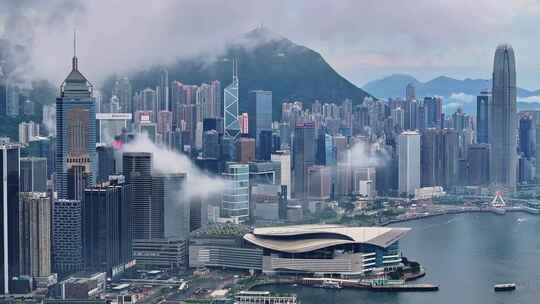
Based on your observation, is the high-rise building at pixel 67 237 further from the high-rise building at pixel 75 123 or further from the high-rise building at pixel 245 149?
the high-rise building at pixel 245 149

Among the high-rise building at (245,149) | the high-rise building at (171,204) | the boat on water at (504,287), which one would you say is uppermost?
the high-rise building at (245,149)

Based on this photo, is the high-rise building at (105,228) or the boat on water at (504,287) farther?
the high-rise building at (105,228)

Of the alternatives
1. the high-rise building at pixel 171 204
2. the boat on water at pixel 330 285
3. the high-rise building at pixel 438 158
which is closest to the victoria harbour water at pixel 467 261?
the boat on water at pixel 330 285

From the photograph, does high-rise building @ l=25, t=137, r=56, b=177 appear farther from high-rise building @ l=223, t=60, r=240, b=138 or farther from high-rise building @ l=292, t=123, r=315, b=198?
high-rise building @ l=223, t=60, r=240, b=138

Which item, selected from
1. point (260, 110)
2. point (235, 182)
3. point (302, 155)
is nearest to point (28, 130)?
point (235, 182)

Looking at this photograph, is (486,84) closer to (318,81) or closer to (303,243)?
(318,81)

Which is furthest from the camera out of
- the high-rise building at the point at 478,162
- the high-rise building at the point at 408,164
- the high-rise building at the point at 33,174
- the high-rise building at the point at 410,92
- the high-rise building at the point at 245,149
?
the high-rise building at the point at 410,92

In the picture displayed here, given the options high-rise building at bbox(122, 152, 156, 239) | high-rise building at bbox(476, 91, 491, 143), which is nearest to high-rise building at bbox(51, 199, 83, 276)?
high-rise building at bbox(122, 152, 156, 239)

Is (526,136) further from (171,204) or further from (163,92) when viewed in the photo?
(171,204)

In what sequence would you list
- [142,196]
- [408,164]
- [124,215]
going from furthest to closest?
[408,164]
[142,196]
[124,215]
